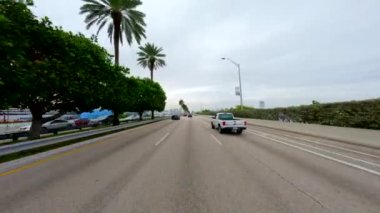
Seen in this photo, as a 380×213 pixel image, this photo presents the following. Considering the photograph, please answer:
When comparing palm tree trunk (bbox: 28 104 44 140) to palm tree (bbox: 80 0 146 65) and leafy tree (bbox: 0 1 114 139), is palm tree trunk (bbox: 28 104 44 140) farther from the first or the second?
palm tree (bbox: 80 0 146 65)

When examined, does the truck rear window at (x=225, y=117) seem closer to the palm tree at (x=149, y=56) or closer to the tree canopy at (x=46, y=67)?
the tree canopy at (x=46, y=67)

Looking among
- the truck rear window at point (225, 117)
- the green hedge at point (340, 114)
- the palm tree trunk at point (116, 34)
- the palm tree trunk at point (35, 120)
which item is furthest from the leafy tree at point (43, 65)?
the green hedge at point (340, 114)

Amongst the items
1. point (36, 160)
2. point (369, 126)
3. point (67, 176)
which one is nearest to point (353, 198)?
point (67, 176)

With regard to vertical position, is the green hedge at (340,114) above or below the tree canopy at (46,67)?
below

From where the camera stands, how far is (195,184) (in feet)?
21.7

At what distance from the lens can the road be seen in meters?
5.13

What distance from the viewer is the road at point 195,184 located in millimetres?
5133

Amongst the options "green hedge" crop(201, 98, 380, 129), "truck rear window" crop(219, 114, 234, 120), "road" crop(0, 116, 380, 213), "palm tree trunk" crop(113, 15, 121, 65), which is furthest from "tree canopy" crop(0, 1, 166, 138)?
"green hedge" crop(201, 98, 380, 129)

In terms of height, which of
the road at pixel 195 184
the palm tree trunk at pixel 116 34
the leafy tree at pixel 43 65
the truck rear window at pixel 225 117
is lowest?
the road at pixel 195 184

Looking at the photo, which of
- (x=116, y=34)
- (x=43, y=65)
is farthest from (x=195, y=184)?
(x=116, y=34)

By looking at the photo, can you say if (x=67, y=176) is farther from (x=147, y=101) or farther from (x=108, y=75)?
(x=147, y=101)

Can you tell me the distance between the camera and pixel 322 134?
1955 cm

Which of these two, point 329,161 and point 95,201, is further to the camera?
point 329,161

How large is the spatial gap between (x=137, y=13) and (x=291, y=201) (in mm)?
30067
